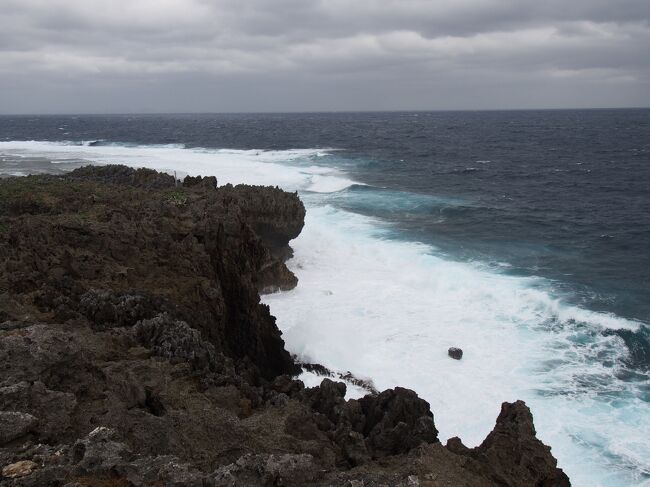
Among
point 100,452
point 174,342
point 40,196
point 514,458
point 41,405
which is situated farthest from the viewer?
point 40,196

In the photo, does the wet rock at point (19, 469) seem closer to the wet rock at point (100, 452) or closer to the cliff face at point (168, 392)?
the cliff face at point (168, 392)

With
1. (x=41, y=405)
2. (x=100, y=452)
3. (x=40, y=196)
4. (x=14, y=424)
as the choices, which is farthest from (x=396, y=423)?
(x=40, y=196)

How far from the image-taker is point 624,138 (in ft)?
382

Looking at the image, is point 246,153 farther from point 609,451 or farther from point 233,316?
point 609,451

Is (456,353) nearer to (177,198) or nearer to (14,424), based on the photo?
(177,198)

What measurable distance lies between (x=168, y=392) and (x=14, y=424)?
2.94 metres

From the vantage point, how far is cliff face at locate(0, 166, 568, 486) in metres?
7.70

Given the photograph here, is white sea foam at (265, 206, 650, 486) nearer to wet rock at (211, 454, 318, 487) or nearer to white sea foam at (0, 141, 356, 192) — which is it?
wet rock at (211, 454, 318, 487)

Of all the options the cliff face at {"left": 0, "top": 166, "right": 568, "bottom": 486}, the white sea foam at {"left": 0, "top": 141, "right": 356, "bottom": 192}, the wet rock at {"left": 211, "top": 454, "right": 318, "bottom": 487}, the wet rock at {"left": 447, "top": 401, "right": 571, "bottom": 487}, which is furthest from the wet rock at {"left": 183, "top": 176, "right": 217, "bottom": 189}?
the wet rock at {"left": 211, "top": 454, "right": 318, "bottom": 487}

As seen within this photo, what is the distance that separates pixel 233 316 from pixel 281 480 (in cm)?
1148

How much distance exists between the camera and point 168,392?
10344 mm

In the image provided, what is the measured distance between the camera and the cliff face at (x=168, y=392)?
25.3 feet

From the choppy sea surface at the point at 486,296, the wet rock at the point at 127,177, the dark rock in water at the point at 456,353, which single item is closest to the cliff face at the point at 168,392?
the choppy sea surface at the point at 486,296

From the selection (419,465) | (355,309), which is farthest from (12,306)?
(355,309)
